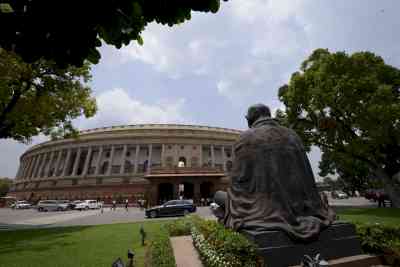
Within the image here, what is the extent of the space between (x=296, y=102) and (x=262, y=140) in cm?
1713

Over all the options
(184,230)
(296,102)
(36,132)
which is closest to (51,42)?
(184,230)

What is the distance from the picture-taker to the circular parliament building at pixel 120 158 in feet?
169

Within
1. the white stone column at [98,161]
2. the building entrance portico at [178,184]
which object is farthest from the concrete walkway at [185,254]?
the white stone column at [98,161]

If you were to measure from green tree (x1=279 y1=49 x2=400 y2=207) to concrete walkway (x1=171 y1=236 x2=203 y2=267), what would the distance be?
1497 centimetres

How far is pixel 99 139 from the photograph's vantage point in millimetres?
57344

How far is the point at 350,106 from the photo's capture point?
19.3m

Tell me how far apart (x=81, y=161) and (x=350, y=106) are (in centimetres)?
5668

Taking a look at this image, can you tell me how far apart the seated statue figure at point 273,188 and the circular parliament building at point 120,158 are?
41229 mm

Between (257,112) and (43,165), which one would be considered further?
(43,165)

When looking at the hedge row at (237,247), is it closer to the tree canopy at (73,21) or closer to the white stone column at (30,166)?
the tree canopy at (73,21)

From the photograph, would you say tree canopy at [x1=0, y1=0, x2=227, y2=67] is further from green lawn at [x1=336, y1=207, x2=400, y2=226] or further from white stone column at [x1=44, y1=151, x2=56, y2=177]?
white stone column at [x1=44, y1=151, x2=56, y2=177]

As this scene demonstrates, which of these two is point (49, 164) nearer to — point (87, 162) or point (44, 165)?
point (44, 165)

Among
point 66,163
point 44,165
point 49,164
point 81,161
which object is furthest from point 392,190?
point 44,165

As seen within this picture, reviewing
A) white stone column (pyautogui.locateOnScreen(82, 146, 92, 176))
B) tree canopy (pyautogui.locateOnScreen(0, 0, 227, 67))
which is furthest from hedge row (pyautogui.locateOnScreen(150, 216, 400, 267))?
white stone column (pyautogui.locateOnScreen(82, 146, 92, 176))
